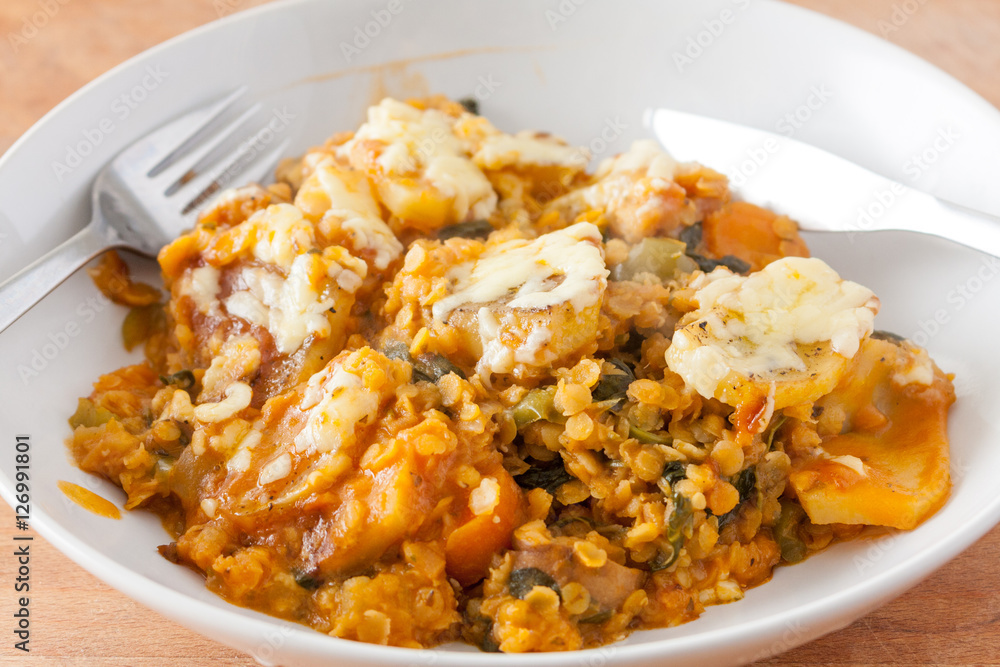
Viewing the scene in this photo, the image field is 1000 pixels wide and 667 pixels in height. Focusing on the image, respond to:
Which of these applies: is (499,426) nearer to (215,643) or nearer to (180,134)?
(215,643)

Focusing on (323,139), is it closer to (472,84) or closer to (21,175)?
(472,84)

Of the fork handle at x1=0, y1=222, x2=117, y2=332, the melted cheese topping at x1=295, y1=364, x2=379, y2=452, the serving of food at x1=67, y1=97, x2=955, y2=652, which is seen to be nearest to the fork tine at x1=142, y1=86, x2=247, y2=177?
the fork handle at x1=0, y1=222, x2=117, y2=332

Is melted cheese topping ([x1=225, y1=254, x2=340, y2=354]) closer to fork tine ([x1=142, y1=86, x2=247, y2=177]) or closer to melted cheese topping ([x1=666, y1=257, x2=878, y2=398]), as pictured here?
fork tine ([x1=142, y1=86, x2=247, y2=177])

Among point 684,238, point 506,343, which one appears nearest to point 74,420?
point 506,343

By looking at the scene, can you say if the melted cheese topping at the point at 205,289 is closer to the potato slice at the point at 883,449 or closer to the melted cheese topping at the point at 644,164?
the melted cheese topping at the point at 644,164

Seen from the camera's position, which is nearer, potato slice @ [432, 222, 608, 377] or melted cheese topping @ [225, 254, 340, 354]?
potato slice @ [432, 222, 608, 377]

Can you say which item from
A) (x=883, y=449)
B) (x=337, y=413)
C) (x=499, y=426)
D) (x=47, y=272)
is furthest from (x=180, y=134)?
(x=883, y=449)

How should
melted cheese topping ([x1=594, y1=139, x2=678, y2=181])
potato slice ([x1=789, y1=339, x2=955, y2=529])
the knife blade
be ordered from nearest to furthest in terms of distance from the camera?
1. potato slice ([x1=789, y1=339, x2=955, y2=529])
2. the knife blade
3. melted cheese topping ([x1=594, y1=139, x2=678, y2=181])
